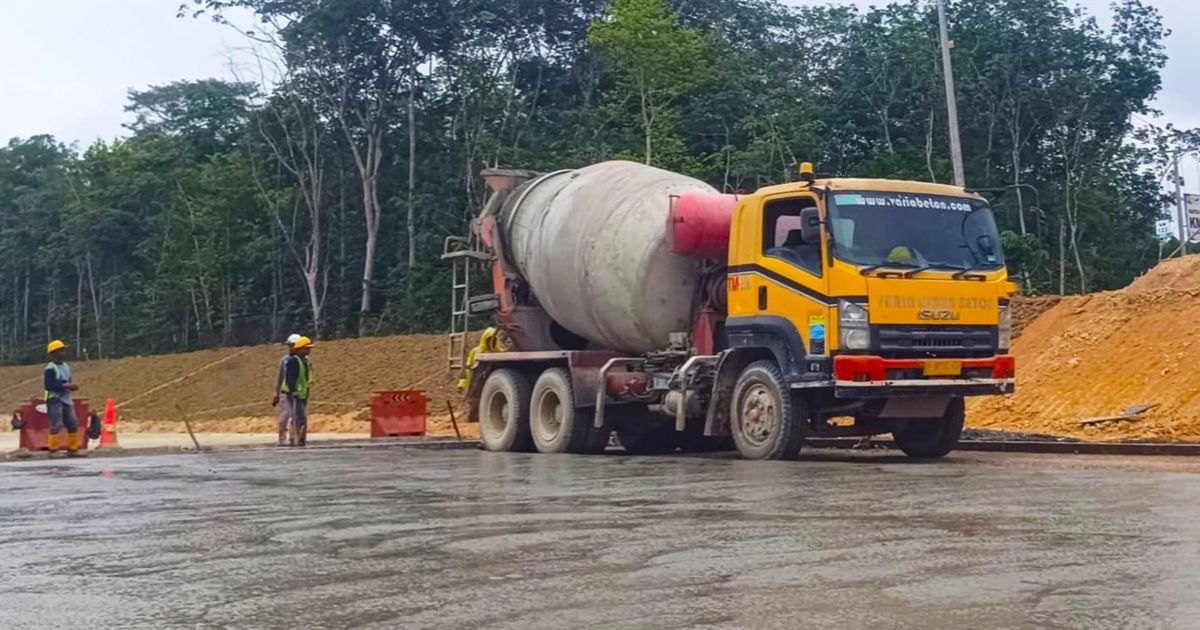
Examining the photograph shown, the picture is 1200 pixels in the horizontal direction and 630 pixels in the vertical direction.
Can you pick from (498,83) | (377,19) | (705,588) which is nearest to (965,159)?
(498,83)

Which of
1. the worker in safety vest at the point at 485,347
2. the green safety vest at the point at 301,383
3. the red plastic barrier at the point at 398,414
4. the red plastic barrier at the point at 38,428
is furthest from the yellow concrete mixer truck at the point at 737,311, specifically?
the red plastic barrier at the point at 38,428

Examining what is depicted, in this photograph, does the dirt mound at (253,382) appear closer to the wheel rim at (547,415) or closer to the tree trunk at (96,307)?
the wheel rim at (547,415)

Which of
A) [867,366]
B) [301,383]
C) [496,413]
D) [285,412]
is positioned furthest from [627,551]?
[285,412]

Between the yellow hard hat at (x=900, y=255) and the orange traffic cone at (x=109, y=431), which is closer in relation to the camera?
the yellow hard hat at (x=900, y=255)

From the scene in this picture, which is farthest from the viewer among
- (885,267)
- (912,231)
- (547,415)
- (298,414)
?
(298,414)

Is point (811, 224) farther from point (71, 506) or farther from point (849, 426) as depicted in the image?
point (71, 506)

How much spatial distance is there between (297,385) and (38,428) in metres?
4.31

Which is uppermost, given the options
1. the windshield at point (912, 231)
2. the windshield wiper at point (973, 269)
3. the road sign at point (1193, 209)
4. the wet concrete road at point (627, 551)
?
the road sign at point (1193, 209)

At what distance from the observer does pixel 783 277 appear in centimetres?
1492

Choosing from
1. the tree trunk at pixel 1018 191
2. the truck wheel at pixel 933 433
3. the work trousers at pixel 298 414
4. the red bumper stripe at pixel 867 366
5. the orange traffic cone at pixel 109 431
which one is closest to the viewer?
the red bumper stripe at pixel 867 366

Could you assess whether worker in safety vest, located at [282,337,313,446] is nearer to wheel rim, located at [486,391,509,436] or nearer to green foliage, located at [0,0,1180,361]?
wheel rim, located at [486,391,509,436]

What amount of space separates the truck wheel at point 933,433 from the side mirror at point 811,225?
2396mm

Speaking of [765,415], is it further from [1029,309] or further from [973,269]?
[1029,309]

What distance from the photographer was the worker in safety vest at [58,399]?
66.1 ft
